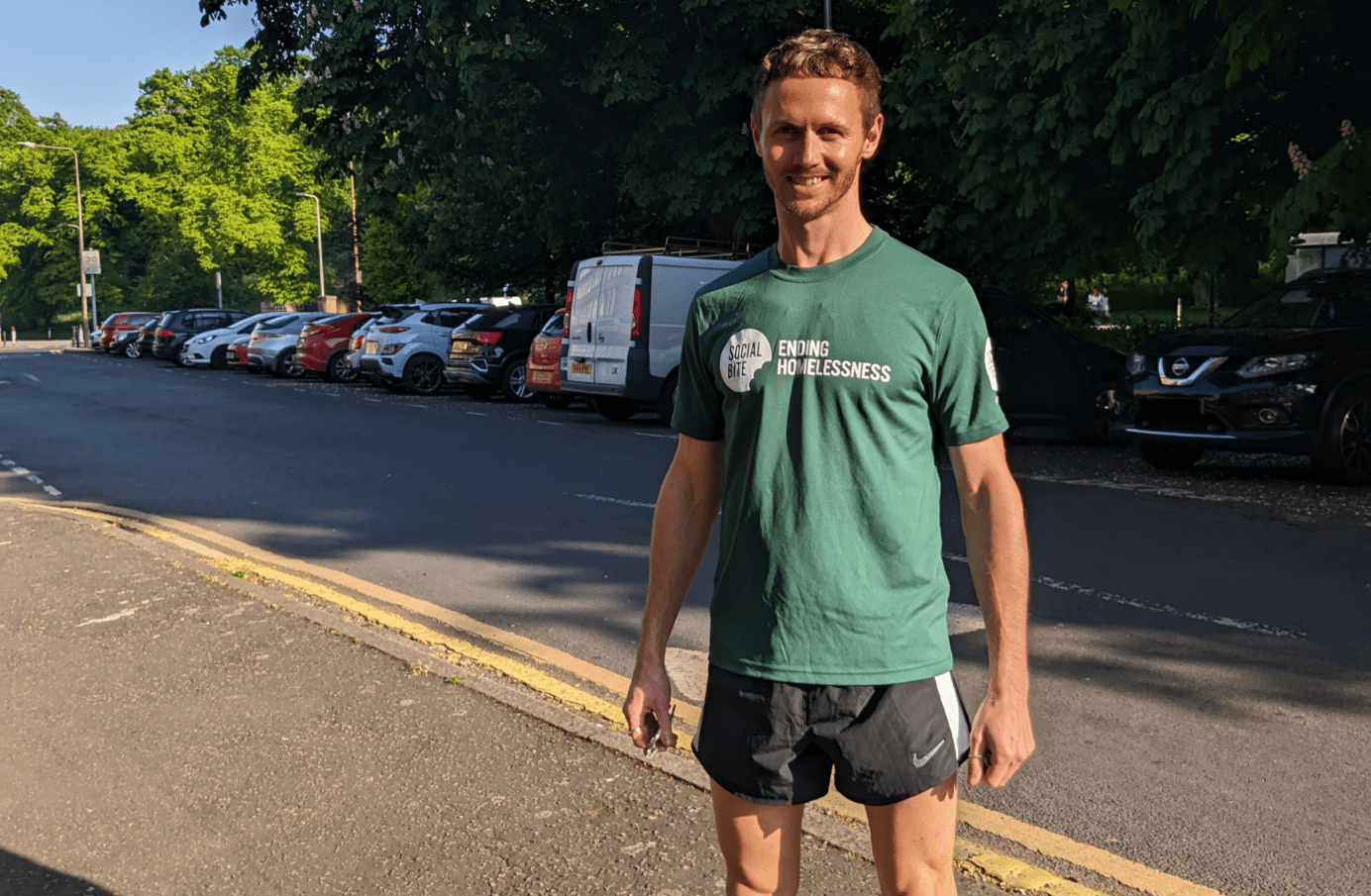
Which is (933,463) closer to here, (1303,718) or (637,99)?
(1303,718)

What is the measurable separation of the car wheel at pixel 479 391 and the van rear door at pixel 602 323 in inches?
197

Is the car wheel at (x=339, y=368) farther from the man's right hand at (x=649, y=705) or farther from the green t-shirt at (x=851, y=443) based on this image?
the green t-shirt at (x=851, y=443)

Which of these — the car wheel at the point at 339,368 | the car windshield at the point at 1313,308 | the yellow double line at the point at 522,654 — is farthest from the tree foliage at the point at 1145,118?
the car wheel at the point at 339,368

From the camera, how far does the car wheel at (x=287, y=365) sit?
3306cm

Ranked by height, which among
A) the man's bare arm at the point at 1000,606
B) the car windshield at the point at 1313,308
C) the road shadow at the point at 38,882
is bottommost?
the road shadow at the point at 38,882

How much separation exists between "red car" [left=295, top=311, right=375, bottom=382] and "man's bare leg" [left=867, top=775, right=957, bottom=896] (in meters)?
28.6

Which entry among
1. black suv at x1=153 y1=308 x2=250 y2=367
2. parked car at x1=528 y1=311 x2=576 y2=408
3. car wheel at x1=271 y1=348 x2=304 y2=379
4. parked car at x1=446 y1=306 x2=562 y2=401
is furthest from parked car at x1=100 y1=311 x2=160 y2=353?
parked car at x1=528 y1=311 x2=576 y2=408

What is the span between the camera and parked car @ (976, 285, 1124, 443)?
14570 millimetres

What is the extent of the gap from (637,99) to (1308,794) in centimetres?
1851

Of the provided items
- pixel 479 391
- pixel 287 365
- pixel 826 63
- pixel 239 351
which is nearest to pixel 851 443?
pixel 826 63

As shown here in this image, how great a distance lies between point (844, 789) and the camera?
2324 millimetres

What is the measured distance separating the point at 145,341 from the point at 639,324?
33.0 metres

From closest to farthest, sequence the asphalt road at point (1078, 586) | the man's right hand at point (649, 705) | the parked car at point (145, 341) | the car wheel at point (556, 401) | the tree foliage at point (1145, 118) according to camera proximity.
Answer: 1. the man's right hand at point (649, 705)
2. the asphalt road at point (1078, 586)
3. the tree foliage at point (1145, 118)
4. the car wheel at point (556, 401)
5. the parked car at point (145, 341)

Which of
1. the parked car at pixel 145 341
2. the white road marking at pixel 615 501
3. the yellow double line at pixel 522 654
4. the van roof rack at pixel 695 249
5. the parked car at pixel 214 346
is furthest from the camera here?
the parked car at pixel 145 341
